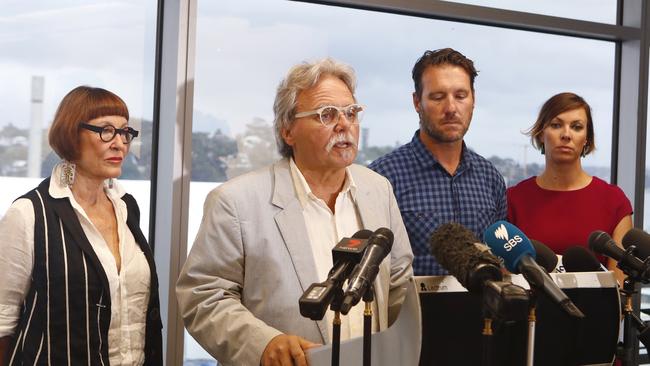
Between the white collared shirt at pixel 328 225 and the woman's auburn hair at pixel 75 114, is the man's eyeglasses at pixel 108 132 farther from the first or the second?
the white collared shirt at pixel 328 225

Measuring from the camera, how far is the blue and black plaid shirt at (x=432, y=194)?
3010mm

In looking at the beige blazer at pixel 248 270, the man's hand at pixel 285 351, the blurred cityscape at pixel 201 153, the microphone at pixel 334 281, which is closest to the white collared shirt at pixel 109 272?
the beige blazer at pixel 248 270

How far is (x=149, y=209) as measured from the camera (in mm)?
3840

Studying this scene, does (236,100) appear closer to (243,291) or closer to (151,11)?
(151,11)

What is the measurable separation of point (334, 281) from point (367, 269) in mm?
75

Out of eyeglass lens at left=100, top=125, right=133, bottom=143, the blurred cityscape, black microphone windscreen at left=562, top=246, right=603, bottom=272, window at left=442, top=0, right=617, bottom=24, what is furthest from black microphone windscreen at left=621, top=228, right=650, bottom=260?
window at left=442, top=0, right=617, bottom=24

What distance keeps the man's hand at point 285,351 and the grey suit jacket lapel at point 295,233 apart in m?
0.29

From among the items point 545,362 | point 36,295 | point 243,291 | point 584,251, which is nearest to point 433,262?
point 584,251

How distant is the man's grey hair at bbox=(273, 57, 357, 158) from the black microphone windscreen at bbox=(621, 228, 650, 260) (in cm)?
97

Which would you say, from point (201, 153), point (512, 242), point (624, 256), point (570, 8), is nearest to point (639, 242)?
point (624, 256)

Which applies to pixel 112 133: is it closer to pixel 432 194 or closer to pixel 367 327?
pixel 432 194

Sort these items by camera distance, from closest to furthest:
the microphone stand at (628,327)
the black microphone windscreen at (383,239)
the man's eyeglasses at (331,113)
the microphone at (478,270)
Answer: the microphone at (478,270)
the black microphone windscreen at (383,239)
the microphone stand at (628,327)
the man's eyeglasses at (331,113)

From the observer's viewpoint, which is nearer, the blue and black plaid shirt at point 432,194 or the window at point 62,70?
the blue and black plaid shirt at point 432,194

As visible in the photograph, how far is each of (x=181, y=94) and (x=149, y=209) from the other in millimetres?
592
